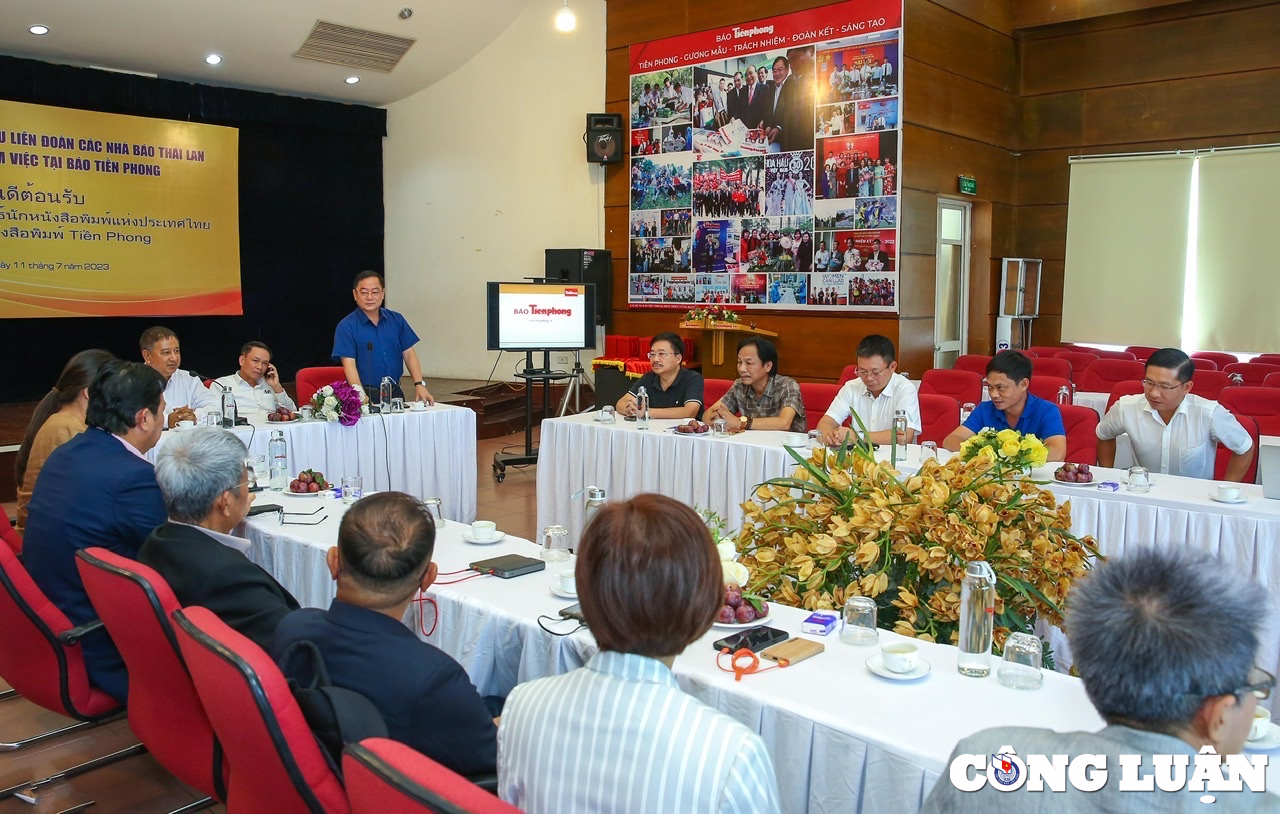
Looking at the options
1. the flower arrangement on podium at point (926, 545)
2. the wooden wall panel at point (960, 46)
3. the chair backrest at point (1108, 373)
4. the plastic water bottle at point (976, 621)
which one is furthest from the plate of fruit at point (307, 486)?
the wooden wall panel at point (960, 46)

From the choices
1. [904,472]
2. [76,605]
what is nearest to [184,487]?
[76,605]

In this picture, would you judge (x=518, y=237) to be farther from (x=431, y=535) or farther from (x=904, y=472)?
(x=431, y=535)

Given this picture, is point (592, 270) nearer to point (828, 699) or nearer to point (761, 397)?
point (761, 397)

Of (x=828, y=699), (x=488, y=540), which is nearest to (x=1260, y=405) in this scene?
(x=488, y=540)

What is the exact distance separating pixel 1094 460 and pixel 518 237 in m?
7.88

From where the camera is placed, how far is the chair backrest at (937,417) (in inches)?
207

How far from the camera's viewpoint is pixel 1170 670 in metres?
1.10

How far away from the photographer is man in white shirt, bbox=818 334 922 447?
192 inches

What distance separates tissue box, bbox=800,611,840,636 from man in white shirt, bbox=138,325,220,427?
3.78m

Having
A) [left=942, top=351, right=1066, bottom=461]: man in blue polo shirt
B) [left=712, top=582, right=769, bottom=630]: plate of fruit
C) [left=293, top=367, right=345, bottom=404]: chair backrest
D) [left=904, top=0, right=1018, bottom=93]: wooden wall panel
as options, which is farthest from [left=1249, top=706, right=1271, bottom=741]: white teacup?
[left=904, top=0, right=1018, bottom=93]: wooden wall panel

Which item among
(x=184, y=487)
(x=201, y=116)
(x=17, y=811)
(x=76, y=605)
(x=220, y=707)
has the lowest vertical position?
(x=17, y=811)

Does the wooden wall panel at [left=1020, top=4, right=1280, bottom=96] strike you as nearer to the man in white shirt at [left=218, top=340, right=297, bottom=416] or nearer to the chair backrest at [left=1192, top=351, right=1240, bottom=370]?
the chair backrest at [left=1192, top=351, right=1240, bottom=370]

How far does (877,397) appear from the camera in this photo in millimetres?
5074

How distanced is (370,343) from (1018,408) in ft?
12.5
